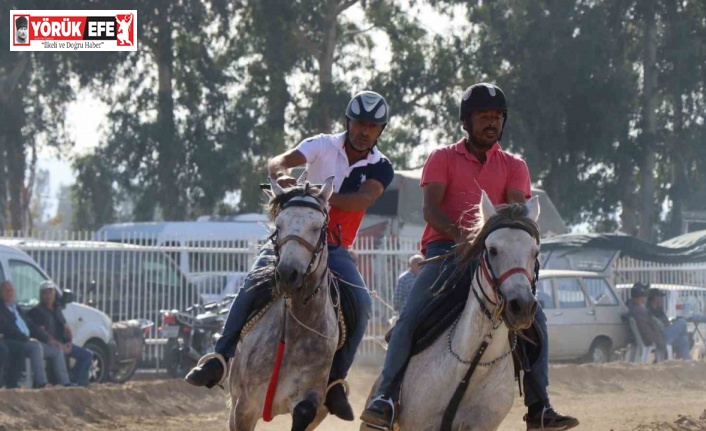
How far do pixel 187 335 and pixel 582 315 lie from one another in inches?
307

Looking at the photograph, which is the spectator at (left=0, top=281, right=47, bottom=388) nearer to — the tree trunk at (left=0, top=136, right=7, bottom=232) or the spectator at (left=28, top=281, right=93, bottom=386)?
the spectator at (left=28, top=281, right=93, bottom=386)

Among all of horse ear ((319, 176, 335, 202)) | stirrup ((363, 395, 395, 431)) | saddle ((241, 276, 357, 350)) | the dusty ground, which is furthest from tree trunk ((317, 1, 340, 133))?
stirrup ((363, 395, 395, 431))

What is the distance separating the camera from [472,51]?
147 ft

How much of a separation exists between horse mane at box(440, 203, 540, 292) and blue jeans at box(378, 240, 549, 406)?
276 mm

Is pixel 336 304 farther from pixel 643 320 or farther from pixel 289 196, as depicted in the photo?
pixel 643 320

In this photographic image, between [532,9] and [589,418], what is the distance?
29.8 m

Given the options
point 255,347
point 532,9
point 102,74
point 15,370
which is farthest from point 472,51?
point 255,347

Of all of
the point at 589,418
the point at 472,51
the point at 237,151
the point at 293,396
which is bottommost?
the point at 589,418

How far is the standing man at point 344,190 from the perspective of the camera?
348 inches

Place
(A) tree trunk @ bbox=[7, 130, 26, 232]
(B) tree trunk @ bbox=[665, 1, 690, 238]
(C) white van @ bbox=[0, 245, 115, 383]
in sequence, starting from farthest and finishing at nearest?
(B) tree trunk @ bbox=[665, 1, 690, 238] < (A) tree trunk @ bbox=[7, 130, 26, 232] < (C) white van @ bbox=[0, 245, 115, 383]

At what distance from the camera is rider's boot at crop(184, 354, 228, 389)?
28.6 feet

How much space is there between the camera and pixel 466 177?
327 inches

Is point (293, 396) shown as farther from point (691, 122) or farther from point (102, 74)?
point (691, 122)

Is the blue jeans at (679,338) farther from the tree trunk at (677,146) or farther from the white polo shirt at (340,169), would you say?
the tree trunk at (677,146)
